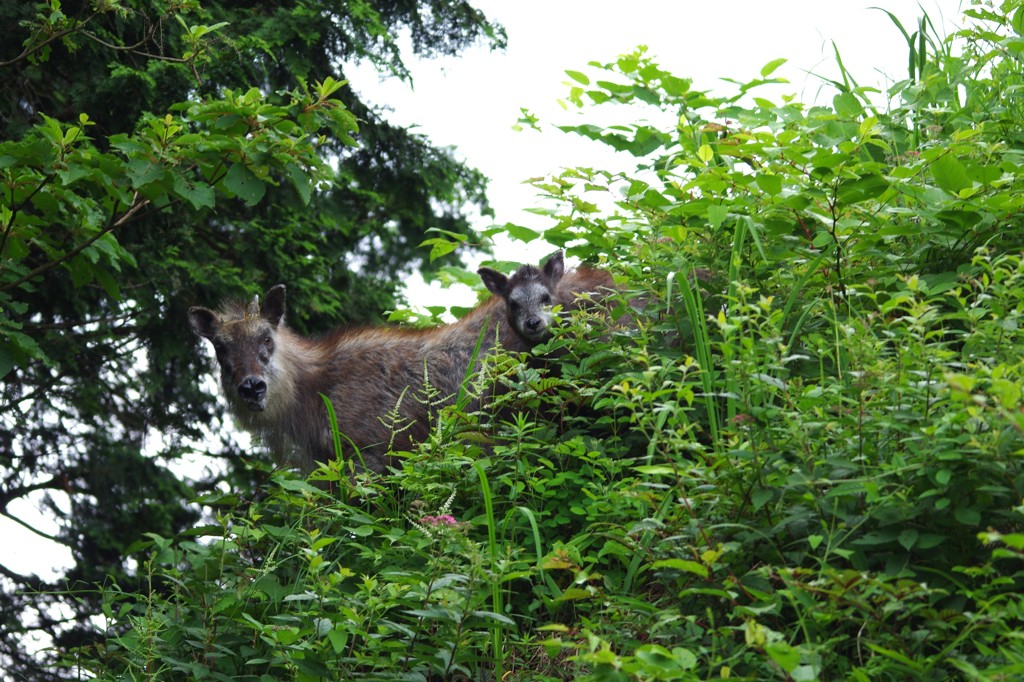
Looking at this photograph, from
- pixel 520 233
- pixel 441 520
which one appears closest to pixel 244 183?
pixel 520 233

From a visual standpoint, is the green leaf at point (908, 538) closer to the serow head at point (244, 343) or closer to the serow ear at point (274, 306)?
the serow head at point (244, 343)

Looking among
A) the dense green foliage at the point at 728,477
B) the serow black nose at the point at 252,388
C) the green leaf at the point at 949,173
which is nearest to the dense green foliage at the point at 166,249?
the serow black nose at the point at 252,388

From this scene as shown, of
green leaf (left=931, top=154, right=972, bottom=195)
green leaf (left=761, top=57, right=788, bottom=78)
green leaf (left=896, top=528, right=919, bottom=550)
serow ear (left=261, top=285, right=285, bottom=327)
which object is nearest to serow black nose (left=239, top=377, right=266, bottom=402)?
serow ear (left=261, top=285, right=285, bottom=327)

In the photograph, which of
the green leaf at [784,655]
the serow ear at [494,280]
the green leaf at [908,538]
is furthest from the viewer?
the serow ear at [494,280]

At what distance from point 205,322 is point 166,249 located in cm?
210

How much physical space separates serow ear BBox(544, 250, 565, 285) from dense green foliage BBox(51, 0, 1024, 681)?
0.74m

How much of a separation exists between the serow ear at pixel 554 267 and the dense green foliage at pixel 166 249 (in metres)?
2.27

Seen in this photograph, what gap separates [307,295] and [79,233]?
10.8 ft

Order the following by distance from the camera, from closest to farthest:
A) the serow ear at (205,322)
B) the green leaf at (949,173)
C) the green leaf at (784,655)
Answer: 1. the green leaf at (784,655)
2. the green leaf at (949,173)
3. the serow ear at (205,322)

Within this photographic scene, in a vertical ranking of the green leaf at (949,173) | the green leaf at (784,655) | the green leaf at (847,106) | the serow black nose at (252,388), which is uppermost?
the green leaf at (847,106)

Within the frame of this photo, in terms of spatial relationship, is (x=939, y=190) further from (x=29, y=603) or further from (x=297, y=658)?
(x=29, y=603)

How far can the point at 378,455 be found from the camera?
7270mm

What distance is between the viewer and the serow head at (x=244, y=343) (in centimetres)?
764

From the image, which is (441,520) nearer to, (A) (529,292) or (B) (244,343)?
(A) (529,292)
